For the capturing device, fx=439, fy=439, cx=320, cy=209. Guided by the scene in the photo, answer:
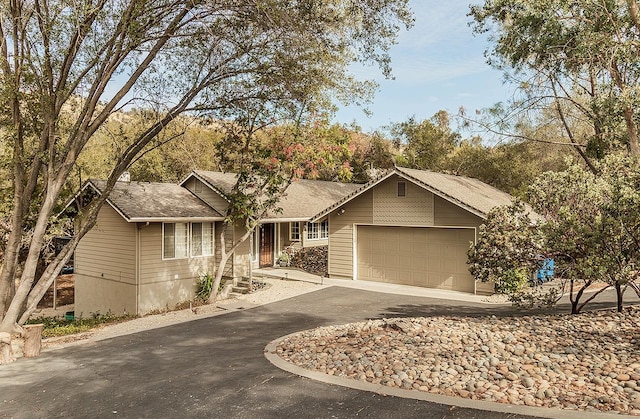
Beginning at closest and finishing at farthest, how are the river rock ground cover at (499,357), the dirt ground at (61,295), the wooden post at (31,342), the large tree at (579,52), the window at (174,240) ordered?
the river rock ground cover at (499,357) → the wooden post at (31,342) → the large tree at (579,52) → the window at (174,240) → the dirt ground at (61,295)

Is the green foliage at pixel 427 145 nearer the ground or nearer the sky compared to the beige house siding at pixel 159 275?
nearer the sky

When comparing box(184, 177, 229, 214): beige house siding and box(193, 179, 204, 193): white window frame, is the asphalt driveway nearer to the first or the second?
box(184, 177, 229, 214): beige house siding

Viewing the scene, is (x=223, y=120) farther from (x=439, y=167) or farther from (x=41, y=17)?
(x=439, y=167)

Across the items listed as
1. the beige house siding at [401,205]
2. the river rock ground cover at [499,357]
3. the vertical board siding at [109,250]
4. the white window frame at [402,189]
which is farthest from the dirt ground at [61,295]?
the river rock ground cover at [499,357]

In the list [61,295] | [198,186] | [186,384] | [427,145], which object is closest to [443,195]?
[198,186]

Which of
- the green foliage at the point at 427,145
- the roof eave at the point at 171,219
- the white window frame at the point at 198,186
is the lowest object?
the roof eave at the point at 171,219

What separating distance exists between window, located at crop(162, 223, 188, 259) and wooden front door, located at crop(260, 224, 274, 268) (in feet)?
17.9

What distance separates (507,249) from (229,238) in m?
12.2

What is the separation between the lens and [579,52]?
13.8 m

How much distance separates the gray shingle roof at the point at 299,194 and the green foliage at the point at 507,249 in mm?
9111

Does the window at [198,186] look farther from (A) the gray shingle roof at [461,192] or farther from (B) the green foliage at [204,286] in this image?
(A) the gray shingle roof at [461,192]

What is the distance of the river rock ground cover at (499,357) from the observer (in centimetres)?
539

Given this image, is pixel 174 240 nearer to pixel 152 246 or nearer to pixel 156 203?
pixel 152 246

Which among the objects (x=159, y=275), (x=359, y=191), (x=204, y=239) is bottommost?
(x=159, y=275)
